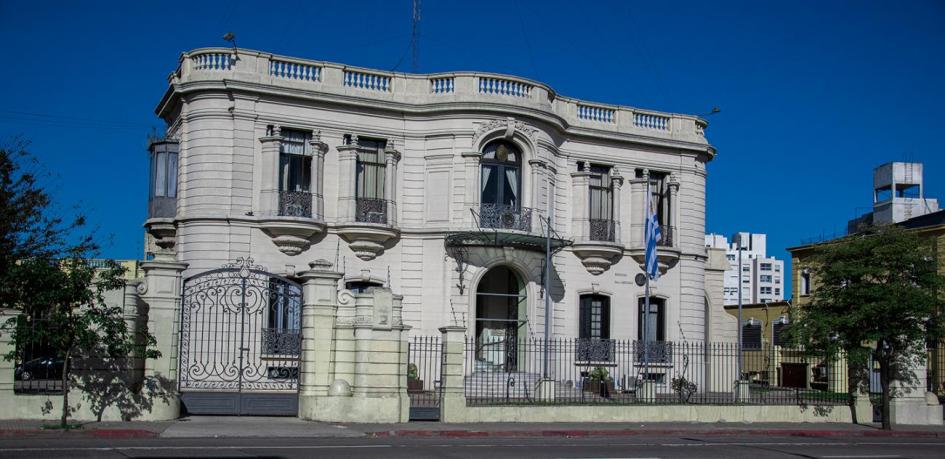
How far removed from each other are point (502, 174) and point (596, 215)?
4811 millimetres

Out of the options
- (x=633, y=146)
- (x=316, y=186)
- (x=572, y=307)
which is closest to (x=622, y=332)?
(x=572, y=307)

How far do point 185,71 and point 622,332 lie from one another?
18187mm

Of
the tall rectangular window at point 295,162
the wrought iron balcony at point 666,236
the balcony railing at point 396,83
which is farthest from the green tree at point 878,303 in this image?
the tall rectangular window at point 295,162

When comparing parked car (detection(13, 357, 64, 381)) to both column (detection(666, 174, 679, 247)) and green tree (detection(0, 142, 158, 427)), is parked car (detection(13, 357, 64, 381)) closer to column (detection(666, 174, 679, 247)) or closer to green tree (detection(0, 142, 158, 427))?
green tree (detection(0, 142, 158, 427))

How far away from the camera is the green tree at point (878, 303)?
27.1 metres

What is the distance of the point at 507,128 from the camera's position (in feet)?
121

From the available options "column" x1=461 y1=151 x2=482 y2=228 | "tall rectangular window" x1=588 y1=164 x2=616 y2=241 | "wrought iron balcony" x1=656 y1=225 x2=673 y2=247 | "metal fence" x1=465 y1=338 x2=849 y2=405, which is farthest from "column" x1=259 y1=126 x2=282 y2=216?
"wrought iron balcony" x1=656 y1=225 x2=673 y2=247

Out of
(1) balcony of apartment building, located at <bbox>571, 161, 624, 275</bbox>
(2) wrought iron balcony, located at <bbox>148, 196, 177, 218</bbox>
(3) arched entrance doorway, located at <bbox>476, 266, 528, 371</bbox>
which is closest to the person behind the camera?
(2) wrought iron balcony, located at <bbox>148, 196, 177, 218</bbox>

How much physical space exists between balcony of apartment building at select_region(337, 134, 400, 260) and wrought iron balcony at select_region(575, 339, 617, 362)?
7884 mm

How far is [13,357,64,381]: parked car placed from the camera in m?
22.0

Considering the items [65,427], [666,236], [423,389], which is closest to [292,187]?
[423,389]

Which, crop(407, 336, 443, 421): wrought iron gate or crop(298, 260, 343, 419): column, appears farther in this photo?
crop(407, 336, 443, 421): wrought iron gate

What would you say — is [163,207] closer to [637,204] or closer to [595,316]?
[595,316]

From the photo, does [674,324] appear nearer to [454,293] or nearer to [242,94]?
[454,293]
